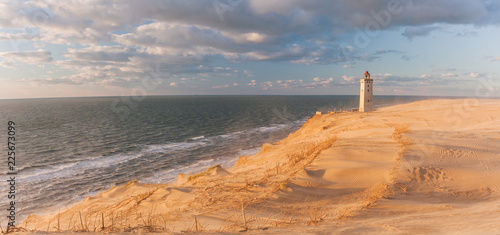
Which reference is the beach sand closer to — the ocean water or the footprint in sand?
the footprint in sand

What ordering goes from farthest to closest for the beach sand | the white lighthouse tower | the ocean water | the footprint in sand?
1. the white lighthouse tower
2. the ocean water
3. the footprint in sand
4. the beach sand

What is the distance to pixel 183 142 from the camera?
121 ft

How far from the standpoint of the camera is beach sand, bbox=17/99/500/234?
22.9ft

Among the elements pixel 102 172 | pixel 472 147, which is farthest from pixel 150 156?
pixel 472 147

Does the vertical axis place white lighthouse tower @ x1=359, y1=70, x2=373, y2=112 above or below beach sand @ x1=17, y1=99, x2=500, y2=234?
above

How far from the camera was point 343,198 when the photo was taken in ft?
33.5

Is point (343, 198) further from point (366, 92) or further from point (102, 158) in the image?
point (366, 92)

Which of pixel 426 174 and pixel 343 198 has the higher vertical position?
pixel 426 174

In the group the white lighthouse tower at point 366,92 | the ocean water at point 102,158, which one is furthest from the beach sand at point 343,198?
the white lighthouse tower at point 366,92

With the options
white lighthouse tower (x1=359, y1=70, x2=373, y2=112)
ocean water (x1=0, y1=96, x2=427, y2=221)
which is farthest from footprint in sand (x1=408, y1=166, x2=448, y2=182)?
white lighthouse tower (x1=359, y1=70, x2=373, y2=112)

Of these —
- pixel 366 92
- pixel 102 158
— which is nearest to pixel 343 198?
pixel 102 158

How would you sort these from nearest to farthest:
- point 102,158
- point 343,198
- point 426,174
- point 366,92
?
point 343,198 < point 426,174 < point 102,158 < point 366,92

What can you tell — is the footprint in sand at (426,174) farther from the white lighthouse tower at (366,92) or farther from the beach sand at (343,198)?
the white lighthouse tower at (366,92)

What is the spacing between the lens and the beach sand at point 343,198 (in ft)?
22.9
